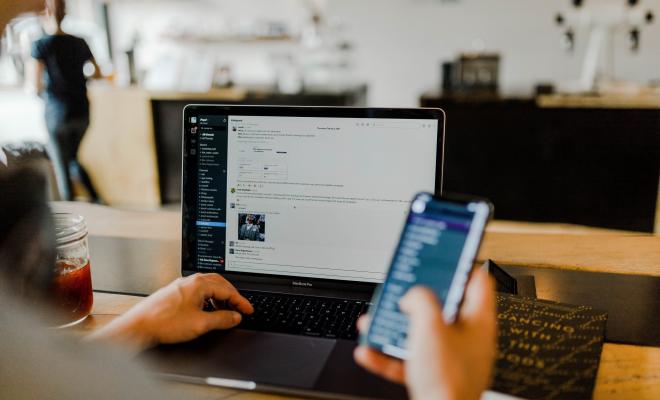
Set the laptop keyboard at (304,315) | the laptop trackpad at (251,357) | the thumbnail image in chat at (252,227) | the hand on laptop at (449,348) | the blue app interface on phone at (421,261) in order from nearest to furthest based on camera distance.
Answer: the hand on laptop at (449,348)
the blue app interface on phone at (421,261)
the laptop trackpad at (251,357)
the laptop keyboard at (304,315)
the thumbnail image in chat at (252,227)

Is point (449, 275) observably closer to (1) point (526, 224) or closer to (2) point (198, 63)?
(1) point (526, 224)

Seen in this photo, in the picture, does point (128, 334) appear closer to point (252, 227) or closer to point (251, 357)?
point (251, 357)

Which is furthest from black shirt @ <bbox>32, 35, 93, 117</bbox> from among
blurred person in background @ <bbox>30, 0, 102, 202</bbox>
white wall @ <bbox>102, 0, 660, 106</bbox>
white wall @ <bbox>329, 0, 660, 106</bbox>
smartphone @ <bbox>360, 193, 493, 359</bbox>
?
smartphone @ <bbox>360, 193, 493, 359</bbox>

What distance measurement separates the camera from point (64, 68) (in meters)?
3.18

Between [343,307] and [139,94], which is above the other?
[139,94]

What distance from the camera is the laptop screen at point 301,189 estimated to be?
82cm

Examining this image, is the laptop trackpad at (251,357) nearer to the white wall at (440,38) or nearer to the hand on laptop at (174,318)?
the hand on laptop at (174,318)

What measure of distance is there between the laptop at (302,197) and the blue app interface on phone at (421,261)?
0.23 metres

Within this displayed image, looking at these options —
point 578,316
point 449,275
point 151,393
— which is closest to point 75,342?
point 151,393

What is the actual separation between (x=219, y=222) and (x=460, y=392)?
58cm

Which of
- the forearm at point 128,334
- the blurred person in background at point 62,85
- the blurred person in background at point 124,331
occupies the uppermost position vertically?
the blurred person in background at point 62,85

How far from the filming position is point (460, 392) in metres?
0.39

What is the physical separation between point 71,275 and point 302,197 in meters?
0.38

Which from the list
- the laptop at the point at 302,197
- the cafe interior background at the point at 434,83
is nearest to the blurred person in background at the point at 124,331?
the laptop at the point at 302,197
